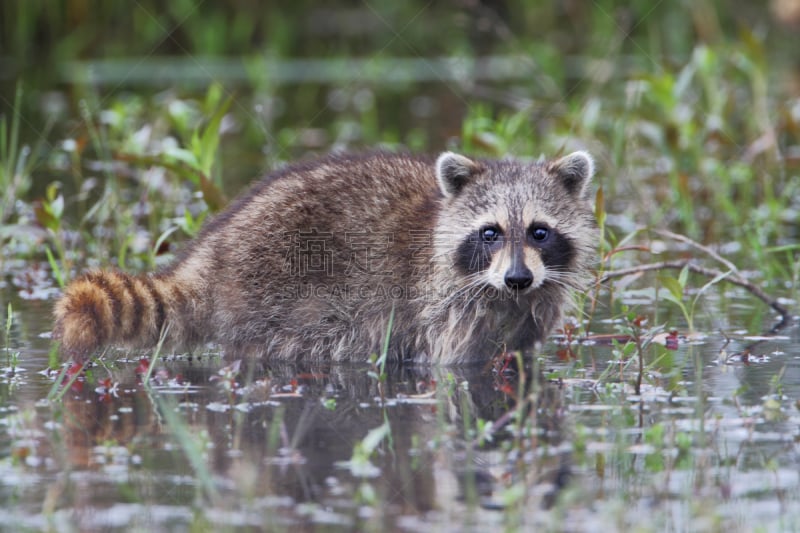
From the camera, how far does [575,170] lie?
616 cm

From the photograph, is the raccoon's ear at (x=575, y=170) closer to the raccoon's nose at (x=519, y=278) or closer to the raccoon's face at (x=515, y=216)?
the raccoon's face at (x=515, y=216)

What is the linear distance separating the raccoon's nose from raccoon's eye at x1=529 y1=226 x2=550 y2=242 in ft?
1.53

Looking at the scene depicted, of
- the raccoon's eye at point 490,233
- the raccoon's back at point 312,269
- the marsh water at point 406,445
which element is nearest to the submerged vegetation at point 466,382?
the marsh water at point 406,445

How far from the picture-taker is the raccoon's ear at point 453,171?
19.9 ft

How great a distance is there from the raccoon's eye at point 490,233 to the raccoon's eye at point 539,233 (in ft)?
0.54

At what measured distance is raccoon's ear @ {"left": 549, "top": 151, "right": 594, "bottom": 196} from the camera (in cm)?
612

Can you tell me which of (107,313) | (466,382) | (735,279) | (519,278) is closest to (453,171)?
(519,278)

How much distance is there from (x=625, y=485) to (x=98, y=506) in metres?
1.65

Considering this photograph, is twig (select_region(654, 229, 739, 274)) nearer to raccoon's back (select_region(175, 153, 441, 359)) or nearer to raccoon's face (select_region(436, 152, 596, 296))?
raccoon's face (select_region(436, 152, 596, 296))

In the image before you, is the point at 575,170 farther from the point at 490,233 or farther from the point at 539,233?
the point at 490,233

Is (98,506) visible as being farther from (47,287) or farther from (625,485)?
(47,287)

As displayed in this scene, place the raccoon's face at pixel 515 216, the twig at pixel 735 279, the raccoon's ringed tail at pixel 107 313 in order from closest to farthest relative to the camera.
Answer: the raccoon's ringed tail at pixel 107 313 → the raccoon's face at pixel 515 216 → the twig at pixel 735 279

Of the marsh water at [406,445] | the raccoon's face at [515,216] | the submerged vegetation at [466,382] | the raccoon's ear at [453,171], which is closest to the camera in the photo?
the marsh water at [406,445]

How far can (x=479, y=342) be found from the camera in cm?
607
